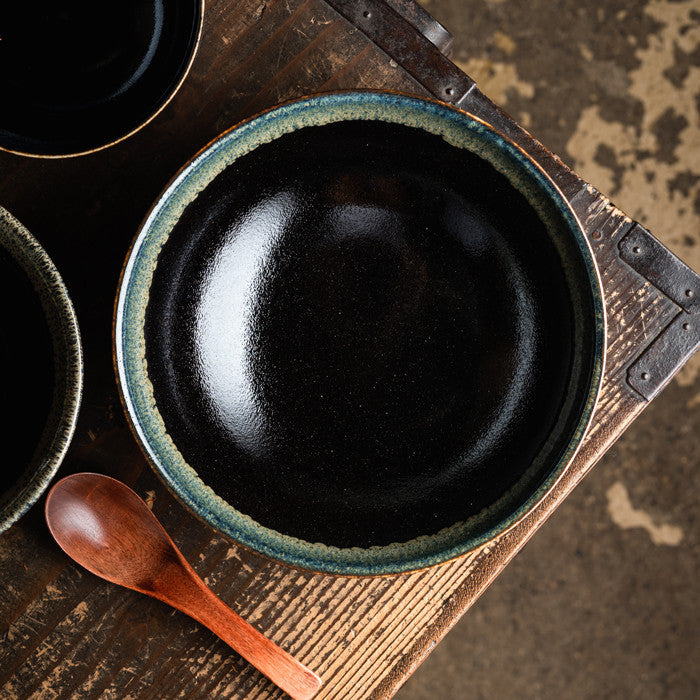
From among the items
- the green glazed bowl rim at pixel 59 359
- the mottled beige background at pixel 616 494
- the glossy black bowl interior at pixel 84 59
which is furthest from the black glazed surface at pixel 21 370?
the mottled beige background at pixel 616 494

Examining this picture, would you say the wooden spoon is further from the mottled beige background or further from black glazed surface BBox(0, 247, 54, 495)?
the mottled beige background

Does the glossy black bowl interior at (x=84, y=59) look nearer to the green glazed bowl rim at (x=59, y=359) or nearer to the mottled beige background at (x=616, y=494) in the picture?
the green glazed bowl rim at (x=59, y=359)

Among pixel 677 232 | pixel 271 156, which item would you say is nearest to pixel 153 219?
pixel 271 156

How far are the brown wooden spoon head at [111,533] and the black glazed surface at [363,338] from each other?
0.09 m

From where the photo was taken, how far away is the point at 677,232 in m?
1.07

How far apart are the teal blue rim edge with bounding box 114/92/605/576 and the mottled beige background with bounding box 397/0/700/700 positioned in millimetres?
650

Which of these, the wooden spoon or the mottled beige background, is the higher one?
the mottled beige background

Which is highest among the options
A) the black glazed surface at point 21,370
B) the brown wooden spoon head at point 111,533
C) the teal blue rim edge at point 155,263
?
the teal blue rim edge at point 155,263

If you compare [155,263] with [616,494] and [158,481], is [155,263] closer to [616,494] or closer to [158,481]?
[158,481]

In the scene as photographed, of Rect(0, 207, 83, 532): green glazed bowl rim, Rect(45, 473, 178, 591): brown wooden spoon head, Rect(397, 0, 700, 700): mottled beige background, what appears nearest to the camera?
Rect(0, 207, 83, 532): green glazed bowl rim

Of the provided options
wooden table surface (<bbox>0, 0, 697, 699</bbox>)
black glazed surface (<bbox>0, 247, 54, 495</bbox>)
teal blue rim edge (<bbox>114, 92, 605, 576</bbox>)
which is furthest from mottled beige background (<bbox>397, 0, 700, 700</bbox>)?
black glazed surface (<bbox>0, 247, 54, 495</bbox>)

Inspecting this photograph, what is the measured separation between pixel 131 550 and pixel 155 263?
24 cm

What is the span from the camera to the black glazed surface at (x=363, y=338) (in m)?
0.49

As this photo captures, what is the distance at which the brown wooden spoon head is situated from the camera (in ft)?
1.75
